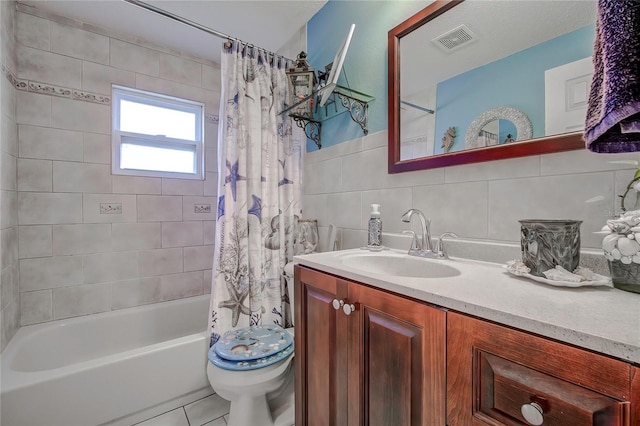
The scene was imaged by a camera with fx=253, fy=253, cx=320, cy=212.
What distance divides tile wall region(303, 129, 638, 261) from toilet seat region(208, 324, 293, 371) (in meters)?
0.65

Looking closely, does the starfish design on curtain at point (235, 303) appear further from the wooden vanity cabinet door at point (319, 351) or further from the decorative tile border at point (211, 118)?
the decorative tile border at point (211, 118)

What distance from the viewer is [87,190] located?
184 cm

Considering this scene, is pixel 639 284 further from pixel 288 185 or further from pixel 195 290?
pixel 195 290

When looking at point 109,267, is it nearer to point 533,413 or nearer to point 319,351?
point 319,351

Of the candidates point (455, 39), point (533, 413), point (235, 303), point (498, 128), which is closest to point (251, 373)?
point (235, 303)

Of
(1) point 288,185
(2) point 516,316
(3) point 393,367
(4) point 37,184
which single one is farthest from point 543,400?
(4) point 37,184

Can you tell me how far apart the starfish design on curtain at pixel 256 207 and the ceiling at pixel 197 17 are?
1269 mm

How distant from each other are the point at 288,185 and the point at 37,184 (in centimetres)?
166

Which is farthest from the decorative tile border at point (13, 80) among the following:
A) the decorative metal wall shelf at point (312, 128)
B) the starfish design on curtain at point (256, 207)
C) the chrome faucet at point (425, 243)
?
the chrome faucet at point (425, 243)

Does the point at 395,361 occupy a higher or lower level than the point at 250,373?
higher

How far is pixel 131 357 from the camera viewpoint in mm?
1304

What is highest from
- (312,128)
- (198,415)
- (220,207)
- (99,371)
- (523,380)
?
(312,128)

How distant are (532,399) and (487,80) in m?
1.02

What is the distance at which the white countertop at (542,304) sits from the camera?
0.38m
